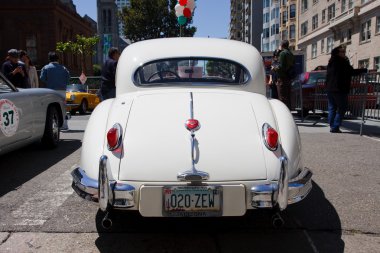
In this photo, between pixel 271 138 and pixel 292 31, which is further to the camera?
pixel 292 31

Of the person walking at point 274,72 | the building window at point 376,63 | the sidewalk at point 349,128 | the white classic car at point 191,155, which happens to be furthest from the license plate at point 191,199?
the building window at point 376,63

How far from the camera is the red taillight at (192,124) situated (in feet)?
10.2

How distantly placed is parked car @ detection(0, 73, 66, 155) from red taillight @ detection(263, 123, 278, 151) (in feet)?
11.0

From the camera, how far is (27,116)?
5.83 metres

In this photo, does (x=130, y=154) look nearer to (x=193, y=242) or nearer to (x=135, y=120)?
(x=135, y=120)

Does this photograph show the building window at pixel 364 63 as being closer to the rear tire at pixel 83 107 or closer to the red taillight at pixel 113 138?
the rear tire at pixel 83 107

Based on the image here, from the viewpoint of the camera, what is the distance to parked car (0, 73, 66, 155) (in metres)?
5.17

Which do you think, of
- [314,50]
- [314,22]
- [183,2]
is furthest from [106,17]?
[183,2]

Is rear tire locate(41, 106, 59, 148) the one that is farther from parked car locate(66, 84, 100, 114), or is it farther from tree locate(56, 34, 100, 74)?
tree locate(56, 34, 100, 74)

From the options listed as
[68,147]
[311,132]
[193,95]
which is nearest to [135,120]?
[193,95]

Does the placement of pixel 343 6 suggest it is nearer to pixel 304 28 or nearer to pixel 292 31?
pixel 304 28

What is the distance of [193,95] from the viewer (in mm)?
3643

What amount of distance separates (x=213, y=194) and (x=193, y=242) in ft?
1.93

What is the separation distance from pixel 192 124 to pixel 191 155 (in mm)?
304
